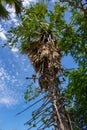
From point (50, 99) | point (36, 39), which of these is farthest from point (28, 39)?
point (50, 99)

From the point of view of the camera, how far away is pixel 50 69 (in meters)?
11.3

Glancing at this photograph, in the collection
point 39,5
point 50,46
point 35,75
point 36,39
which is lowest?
point 35,75

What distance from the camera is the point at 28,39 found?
13.9 metres

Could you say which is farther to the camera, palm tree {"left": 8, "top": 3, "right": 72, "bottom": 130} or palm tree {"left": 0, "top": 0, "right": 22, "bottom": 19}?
palm tree {"left": 0, "top": 0, "right": 22, "bottom": 19}

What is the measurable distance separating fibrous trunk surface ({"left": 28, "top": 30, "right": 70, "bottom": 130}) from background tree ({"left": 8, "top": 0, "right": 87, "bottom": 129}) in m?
0.29

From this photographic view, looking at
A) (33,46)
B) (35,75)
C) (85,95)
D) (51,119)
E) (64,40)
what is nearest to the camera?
(51,119)

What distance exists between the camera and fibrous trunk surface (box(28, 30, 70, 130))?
10.1 meters

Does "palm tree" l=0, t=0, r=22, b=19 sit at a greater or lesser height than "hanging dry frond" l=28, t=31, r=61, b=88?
greater

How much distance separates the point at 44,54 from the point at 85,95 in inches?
240

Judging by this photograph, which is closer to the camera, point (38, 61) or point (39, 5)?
point (38, 61)

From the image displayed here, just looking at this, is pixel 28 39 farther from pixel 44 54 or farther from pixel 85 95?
pixel 85 95

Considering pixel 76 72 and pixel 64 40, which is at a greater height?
pixel 64 40

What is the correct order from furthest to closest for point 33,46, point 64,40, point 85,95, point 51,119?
point 64,40 < point 85,95 < point 33,46 < point 51,119

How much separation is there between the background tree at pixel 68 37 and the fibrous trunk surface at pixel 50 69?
0.29 metres
